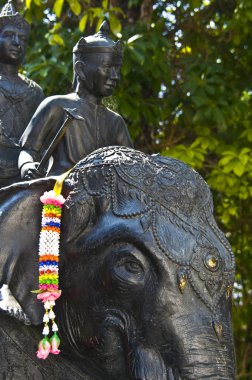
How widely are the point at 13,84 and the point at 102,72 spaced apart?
2.12 ft

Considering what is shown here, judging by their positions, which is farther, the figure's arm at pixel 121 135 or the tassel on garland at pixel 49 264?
the figure's arm at pixel 121 135

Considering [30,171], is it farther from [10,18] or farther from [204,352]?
[204,352]

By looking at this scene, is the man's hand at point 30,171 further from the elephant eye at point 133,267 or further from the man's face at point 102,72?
the elephant eye at point 133,267

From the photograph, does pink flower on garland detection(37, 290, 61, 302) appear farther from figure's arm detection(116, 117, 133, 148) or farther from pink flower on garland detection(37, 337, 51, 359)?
figure's arm detection(116, 117, 133, 148)

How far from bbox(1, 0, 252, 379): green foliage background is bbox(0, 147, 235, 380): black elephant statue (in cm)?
325

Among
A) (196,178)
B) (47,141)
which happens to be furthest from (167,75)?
(196,178)

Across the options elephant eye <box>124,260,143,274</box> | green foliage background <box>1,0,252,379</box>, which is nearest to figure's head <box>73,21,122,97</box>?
elephant eye <box>124,260,143,274</box>

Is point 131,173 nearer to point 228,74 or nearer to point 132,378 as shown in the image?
point 132,378

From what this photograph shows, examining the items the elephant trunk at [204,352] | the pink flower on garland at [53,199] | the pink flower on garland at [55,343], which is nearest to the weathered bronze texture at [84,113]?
the pink flower on garland at [53,199]

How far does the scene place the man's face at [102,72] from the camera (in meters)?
3.74

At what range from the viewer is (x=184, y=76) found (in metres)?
7.67

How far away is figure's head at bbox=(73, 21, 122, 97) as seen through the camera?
12.3 feet

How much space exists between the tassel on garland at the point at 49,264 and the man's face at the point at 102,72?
70 centimetres

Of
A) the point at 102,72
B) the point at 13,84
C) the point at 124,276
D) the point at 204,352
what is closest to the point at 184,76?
the point at 13,84
